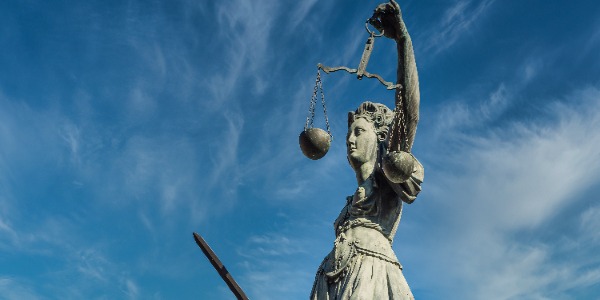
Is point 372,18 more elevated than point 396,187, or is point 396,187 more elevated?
point 372,18

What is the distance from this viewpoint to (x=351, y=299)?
25.0ft

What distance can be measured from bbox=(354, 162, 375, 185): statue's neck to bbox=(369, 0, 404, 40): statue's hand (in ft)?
5.62

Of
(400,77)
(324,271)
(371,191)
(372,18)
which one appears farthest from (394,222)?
(372,18)

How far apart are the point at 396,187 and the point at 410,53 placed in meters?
1.59

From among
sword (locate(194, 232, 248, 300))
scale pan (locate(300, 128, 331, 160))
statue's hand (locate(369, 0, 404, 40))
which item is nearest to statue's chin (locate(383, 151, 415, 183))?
scale pan (locate(300, 128, 331, 160))

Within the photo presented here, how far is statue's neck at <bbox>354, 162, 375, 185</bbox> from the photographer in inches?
352

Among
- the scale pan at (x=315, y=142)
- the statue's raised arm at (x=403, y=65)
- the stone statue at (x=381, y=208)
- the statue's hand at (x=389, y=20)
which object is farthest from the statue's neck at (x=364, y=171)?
the statue's hand at (x=389, y=20)

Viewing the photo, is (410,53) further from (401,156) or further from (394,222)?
(394,222)

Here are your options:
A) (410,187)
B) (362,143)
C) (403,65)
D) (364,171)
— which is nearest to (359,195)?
(364,171)

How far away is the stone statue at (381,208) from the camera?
7.79 m

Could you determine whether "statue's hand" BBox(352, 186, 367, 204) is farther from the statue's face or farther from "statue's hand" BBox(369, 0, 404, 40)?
"statue's hand" BBox(369, 0, 404, 40)

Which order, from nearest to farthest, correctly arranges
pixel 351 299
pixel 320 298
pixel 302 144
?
pixel 351 299 < pixel 320 298 < pixel 302 144

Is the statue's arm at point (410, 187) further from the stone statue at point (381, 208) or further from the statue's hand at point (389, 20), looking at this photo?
the statue's hand at point (389, 20)

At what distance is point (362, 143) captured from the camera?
9078 mm
